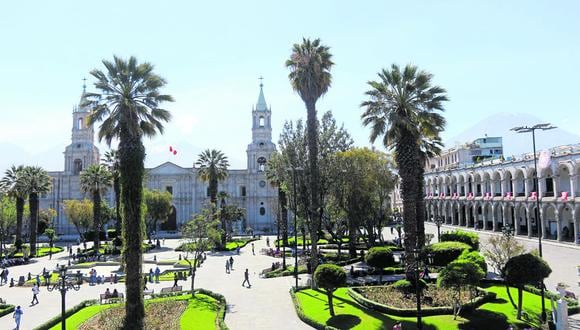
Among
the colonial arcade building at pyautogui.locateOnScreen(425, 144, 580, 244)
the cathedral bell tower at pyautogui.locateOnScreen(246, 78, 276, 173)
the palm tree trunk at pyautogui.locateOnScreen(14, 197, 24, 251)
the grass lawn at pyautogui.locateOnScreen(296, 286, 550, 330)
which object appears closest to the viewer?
the grass lawn at pyautogui.locateOnScreen(296, 286, 550, 330)

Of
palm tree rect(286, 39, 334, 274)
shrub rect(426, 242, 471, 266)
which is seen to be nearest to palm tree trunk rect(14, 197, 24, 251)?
palm tree rect(286, 39, 334, 274)

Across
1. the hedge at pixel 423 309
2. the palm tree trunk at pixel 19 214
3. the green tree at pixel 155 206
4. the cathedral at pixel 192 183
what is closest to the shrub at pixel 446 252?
the hedge at pixel 423 309

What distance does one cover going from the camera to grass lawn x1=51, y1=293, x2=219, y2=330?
21.1 meters

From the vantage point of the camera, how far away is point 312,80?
31859 mm

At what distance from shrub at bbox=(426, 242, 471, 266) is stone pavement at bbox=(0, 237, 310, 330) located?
938 cm

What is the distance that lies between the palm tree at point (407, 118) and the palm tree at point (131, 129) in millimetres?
12329

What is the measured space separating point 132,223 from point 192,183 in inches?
2822

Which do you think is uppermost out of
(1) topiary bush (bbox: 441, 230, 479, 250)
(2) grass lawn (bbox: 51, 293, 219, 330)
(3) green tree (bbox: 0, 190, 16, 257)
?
(3) green tree (bbox: 0, 190, 16, 257)

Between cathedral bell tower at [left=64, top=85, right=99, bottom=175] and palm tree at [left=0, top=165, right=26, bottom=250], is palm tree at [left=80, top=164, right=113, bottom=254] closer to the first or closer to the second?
palm tree at [left=0, top=165, right=26, bottom=250]

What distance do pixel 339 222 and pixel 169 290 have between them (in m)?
20.3

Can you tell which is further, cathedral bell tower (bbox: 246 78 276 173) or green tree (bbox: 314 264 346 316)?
cathedral bell tower (bbox: 246 78 276 173)

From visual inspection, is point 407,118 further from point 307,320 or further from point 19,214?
point 19,214

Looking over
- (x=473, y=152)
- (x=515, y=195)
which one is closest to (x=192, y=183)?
(x=473, y=152)

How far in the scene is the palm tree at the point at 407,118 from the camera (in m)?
25.9
